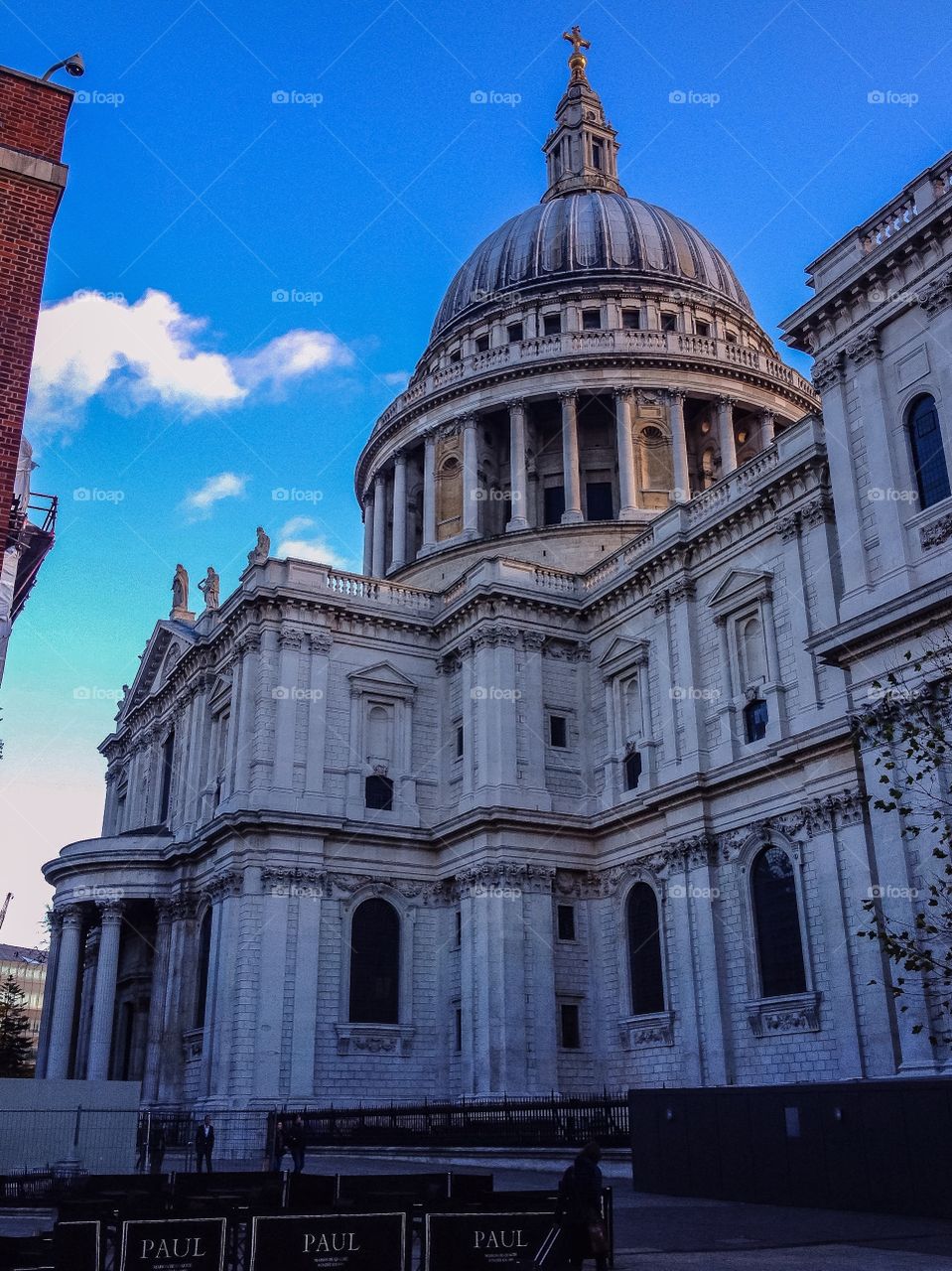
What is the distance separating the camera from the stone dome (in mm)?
63812

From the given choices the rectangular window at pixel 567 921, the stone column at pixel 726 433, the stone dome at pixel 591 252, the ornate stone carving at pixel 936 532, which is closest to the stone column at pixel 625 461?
the stone column at pixel 726 433

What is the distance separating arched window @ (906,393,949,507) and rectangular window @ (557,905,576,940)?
1994 cm

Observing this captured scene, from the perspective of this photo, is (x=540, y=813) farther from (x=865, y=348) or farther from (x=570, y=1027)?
(x=865, y=348)

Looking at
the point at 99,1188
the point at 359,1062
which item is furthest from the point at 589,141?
the point at 99,1188

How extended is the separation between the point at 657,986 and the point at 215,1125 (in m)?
13.9

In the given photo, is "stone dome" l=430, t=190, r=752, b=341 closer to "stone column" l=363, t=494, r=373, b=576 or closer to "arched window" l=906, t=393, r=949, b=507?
"stone column" l=363, t=494, r=373, b=576

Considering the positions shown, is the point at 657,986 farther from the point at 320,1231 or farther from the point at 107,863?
the point at 320,1231

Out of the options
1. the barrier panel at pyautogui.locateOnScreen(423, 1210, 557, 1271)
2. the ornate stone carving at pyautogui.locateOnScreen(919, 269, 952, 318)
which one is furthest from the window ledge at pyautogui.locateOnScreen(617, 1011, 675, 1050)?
the barrier panel at pyautogui.locateOnScreen(423, 1210, 557, 1271)

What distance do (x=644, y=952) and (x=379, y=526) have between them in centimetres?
3123

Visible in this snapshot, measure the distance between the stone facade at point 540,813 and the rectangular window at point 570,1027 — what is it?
3.8 inches
